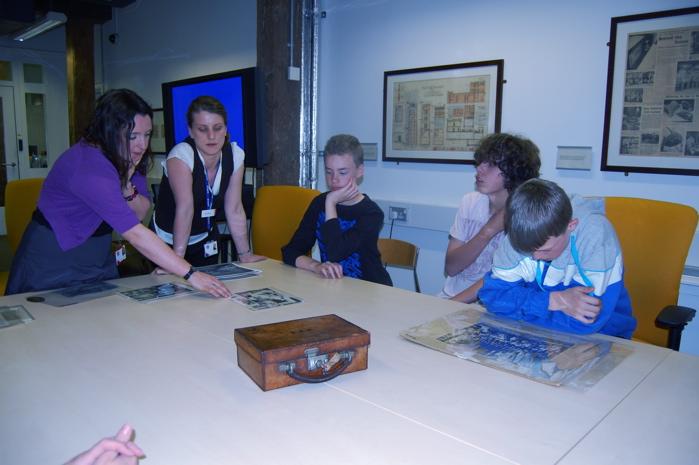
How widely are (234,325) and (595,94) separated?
2161mm

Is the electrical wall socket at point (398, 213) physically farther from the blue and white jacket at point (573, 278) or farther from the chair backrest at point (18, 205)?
the chair backrest at point (18, 205)

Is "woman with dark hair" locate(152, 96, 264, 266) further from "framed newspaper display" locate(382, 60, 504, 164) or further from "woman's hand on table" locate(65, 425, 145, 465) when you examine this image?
"woman's hand on table" locate(65, 425, 145, 465)

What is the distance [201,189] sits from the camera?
241cm

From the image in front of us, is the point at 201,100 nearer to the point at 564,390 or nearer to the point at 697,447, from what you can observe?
the point at 564,390

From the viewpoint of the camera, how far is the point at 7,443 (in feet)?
3.02

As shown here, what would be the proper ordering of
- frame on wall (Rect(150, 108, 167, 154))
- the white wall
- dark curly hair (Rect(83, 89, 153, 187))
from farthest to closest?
1. frame on wall (Rect(150, 108, 167, 154))
2. the white wall
3. dark curly hair (Rect(83, 89, 153, 187))

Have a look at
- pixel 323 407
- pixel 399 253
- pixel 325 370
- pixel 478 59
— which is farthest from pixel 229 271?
pixel 478 59

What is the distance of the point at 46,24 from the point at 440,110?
15.1ft

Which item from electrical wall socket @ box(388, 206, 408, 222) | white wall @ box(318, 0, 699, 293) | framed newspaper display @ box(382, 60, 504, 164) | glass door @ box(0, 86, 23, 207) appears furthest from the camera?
glass door @ box(0, 86, 23, 207)

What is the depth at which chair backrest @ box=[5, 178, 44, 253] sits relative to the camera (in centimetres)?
270

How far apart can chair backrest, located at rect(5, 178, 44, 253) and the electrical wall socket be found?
2.03 metres

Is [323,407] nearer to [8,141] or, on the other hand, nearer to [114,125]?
[114,125]

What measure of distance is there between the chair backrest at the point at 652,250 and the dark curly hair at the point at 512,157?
0.33m

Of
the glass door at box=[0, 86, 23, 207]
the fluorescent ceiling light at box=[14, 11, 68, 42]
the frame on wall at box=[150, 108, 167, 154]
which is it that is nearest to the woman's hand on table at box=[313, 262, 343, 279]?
the frame on wall at box=[150, 108, 167, 154]
